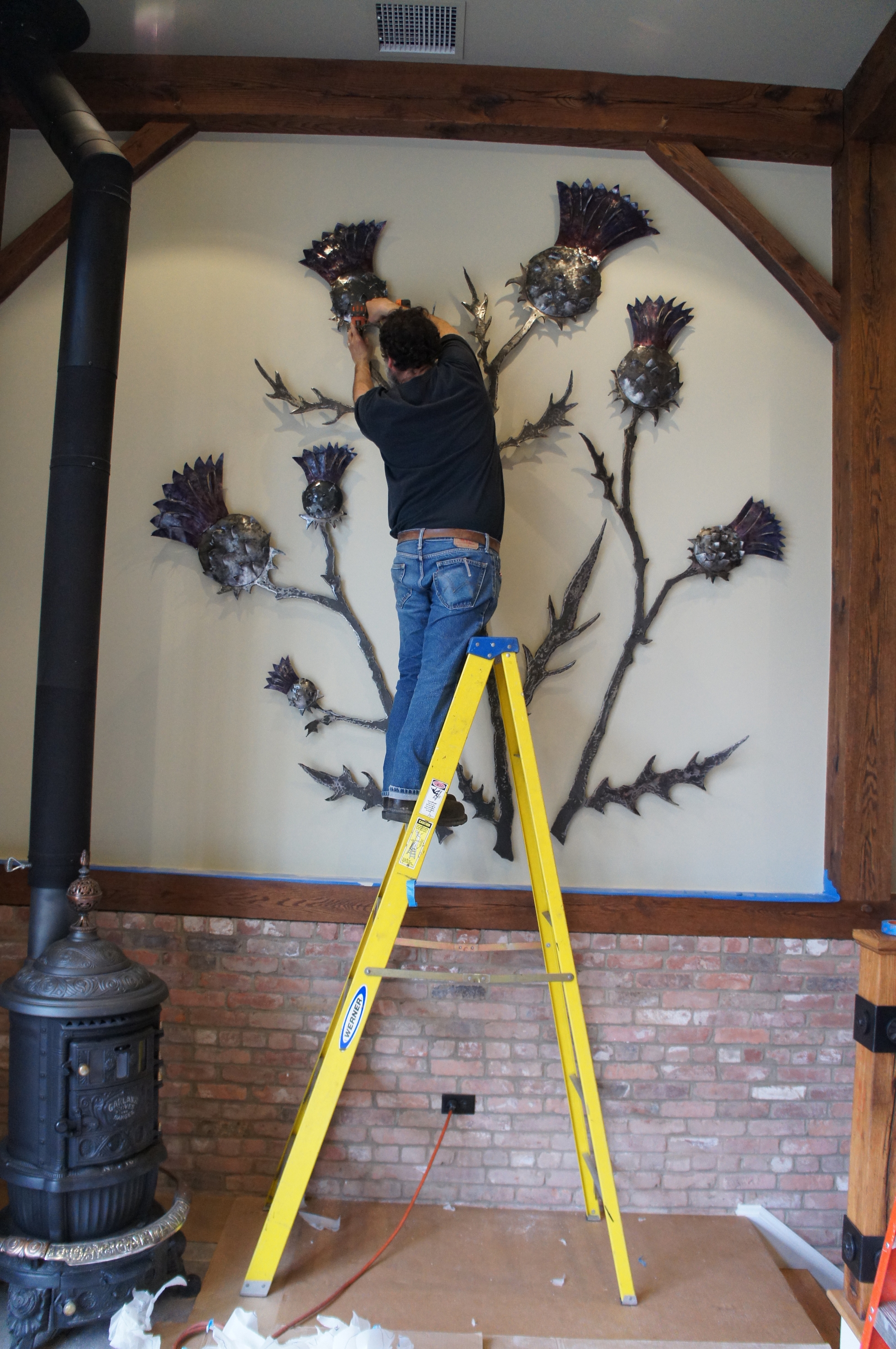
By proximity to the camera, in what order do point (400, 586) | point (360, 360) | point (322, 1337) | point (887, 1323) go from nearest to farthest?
1. point (887, 1323)
2. point (322, 1337)
3. point (400, 586)
4. point (360, 360)

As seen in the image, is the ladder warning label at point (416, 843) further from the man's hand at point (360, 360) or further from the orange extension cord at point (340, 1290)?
the man's hand at point (360, 360)

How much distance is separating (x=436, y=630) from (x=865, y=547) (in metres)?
1.49

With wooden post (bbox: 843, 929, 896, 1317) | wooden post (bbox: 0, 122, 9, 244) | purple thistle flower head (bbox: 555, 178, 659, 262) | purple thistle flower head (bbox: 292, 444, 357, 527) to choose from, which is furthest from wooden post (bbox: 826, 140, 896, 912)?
wooden post (bbox: 0, 122, 9, 244)

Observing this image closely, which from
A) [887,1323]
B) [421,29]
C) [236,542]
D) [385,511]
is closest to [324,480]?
[385,511]

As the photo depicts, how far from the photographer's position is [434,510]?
8.13 feet

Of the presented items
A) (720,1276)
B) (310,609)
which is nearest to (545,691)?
(310,609)

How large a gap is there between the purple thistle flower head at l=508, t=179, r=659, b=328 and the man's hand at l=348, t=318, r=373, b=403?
579 millimetres

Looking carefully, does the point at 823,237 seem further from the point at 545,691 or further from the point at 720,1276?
the point at 720,1276

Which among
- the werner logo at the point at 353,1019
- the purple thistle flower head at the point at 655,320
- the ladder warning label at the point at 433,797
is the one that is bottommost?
the werner logo at the point at 353,1019

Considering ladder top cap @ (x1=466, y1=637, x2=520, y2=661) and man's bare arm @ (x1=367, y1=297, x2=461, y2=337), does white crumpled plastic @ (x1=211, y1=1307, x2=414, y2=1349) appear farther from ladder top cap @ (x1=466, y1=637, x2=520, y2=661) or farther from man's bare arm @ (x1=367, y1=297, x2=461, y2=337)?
man's bare arm @ (x1=367, y1=297, x2=461, y2=337)

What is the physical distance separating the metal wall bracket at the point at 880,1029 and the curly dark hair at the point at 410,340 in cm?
198

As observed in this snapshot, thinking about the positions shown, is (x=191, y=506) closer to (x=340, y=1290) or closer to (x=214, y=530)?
(x=214, y=530)

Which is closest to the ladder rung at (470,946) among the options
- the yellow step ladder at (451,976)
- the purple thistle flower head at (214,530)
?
the yellow step ladder at (451,976)

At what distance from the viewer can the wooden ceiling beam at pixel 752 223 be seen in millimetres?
2957
